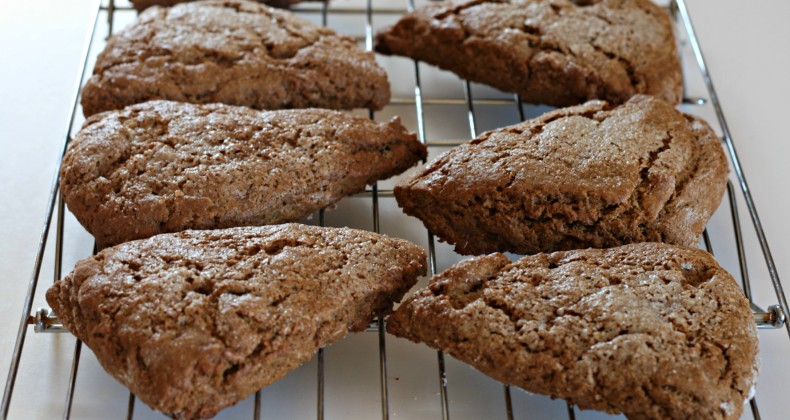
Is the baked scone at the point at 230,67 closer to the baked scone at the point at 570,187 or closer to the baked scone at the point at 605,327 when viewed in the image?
the baked scone at the point at 570,187

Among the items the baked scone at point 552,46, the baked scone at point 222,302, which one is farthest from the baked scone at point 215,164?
the baked scone at point 552,46

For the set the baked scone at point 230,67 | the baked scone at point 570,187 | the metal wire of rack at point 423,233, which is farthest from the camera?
the baked scone at point 230,67

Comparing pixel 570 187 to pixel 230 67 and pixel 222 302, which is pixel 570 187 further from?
pixel 230 67

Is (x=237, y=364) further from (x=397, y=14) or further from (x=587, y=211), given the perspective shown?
(x=397, y=14)

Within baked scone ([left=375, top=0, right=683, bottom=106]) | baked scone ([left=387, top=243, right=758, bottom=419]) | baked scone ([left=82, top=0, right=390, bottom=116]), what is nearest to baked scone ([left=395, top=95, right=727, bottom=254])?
baked scone ([left=387, top=243, right=758, bottom=419])

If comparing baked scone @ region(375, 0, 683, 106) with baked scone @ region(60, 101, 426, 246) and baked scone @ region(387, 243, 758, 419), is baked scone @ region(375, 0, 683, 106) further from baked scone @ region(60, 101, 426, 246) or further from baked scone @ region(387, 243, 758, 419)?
baked scone @ region(387, 243, 758, 419)

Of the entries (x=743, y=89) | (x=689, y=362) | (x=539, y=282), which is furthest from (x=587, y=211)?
(x=743, y=89)
